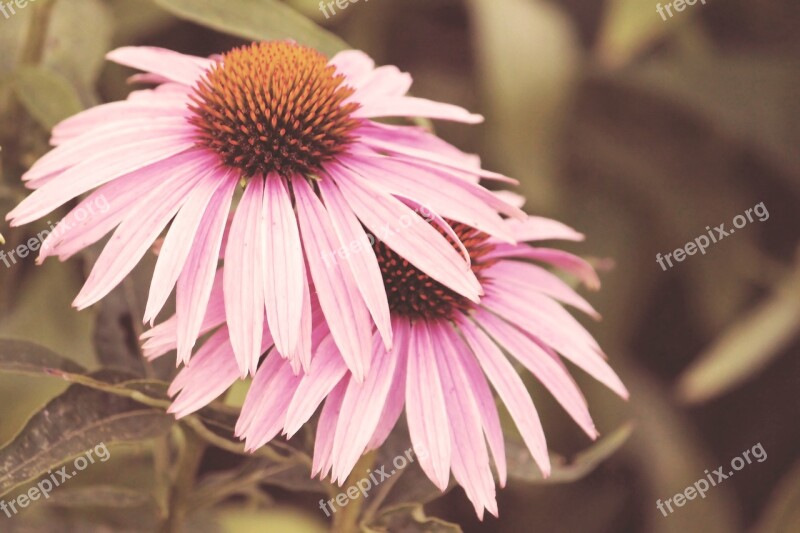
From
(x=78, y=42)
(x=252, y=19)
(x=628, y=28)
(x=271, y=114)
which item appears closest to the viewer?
(x=271, y=114)

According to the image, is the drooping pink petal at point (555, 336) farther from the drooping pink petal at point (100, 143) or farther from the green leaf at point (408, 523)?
the drooping pink petal at point (100, 143)

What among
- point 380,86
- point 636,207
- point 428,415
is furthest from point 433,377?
point 636,207

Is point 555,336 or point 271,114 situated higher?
point 271,114

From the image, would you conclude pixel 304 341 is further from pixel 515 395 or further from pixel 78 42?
pixel 78 42

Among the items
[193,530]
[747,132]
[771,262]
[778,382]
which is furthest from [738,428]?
[193,530]

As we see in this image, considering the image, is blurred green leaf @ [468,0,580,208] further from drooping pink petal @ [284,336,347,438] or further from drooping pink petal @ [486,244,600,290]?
drooping pink petal @ [284,336,347,438]

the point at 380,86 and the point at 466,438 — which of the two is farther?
the point at 380,86
